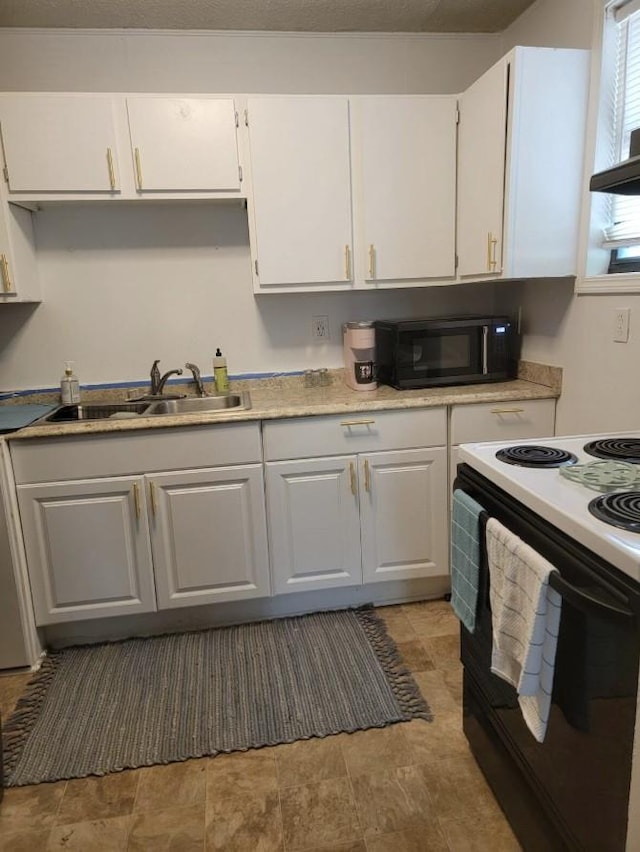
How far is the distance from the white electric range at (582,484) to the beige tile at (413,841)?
0.90 meters

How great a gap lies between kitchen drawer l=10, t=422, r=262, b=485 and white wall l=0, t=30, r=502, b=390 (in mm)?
599

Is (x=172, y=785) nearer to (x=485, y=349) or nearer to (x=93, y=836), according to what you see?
(x=93, y=836)

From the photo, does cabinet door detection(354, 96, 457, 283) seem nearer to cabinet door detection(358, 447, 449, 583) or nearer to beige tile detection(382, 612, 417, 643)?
cabinet door detection(358, 447, 449, 583)

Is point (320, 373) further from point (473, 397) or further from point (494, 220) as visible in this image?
point (494, 220)

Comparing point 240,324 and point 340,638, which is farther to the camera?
point 240,324

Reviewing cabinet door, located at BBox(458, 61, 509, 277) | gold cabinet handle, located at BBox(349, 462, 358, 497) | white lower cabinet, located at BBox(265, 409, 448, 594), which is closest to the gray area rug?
white lower cabinet, located at BBox(265, 409, 448, 594)

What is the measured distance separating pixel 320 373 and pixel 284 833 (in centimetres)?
177

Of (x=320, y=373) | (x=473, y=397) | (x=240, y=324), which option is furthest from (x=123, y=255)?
(x=473, y=397)

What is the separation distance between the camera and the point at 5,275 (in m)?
2.17

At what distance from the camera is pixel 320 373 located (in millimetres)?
2643

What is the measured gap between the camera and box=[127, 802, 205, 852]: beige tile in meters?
1.40

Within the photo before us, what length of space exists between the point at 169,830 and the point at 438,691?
3.04 feet

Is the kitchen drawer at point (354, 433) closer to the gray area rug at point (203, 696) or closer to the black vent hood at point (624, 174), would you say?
the gray area rug at point (203, 696)

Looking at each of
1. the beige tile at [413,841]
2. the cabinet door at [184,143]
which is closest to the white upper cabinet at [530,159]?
the cabinet door at [184,143]
